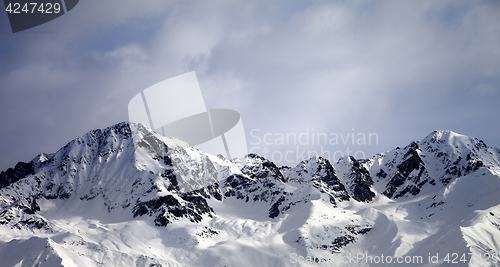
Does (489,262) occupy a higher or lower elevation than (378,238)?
higher

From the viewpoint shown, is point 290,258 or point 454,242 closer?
point 454,242

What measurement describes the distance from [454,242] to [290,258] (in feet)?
270

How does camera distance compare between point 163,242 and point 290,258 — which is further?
point 163,242

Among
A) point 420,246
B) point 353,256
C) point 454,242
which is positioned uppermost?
point 454,242

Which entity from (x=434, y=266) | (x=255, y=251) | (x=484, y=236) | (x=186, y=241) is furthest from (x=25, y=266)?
(x=484, y=236)

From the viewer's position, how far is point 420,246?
169m

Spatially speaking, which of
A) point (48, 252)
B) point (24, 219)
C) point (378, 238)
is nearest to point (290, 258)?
point (378, 238)

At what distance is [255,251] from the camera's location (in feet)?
604

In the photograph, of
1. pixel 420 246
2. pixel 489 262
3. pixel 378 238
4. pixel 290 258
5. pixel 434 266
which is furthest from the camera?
pixel 378 238

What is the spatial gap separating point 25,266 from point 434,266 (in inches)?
7176

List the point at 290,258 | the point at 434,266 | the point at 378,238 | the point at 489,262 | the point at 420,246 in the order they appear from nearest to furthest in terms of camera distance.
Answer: the point at 489,262 → the point at 434,266 → the point at 420,246 → the point at 290,258 → the point at 378,238

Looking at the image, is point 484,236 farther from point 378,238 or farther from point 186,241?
point 186,241

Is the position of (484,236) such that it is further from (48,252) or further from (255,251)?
(48,252)

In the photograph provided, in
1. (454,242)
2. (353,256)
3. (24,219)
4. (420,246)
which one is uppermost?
(24,219)
